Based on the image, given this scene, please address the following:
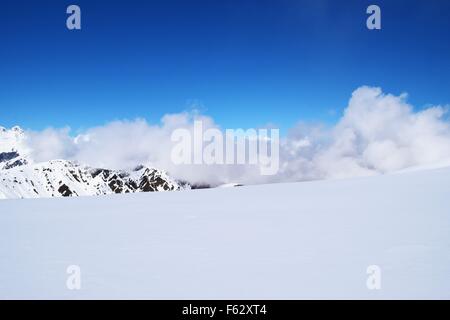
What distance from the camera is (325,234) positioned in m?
7.88

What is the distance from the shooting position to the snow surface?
521cm

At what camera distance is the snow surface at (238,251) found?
5207mm

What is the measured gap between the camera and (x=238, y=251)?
274 inches

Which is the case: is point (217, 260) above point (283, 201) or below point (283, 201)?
below

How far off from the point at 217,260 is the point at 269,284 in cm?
142

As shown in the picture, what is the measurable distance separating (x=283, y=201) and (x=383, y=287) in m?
8.59
